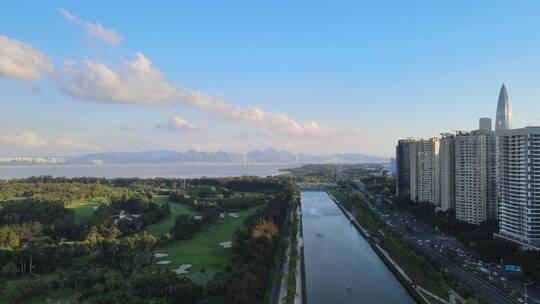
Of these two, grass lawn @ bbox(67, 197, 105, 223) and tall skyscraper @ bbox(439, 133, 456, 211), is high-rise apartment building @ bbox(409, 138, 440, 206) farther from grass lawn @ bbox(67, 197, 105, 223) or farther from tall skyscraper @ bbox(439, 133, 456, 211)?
grass lawn @ bbox(67, 197, 105, 223)

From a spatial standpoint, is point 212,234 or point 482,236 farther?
point 212,234

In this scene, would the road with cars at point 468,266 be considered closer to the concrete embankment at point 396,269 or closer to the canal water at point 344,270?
the concrete embankment at point 396,269

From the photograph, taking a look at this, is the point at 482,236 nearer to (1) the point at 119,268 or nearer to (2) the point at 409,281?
(2) the point at 409,281

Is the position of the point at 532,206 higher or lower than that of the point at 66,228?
higher

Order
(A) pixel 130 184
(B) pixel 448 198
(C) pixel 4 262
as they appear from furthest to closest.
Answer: (A) pixel 130 184
(B) pixel 448 198
(C) pixel 4 262

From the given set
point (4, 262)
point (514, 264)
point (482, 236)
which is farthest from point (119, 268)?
point (482, 236)

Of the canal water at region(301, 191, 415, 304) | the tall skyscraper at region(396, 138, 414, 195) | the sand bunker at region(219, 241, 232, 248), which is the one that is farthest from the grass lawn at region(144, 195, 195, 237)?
the tall skyscraper at region(396, 138, 414, 195)

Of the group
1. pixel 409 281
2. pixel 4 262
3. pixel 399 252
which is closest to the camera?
pixel 409 281
